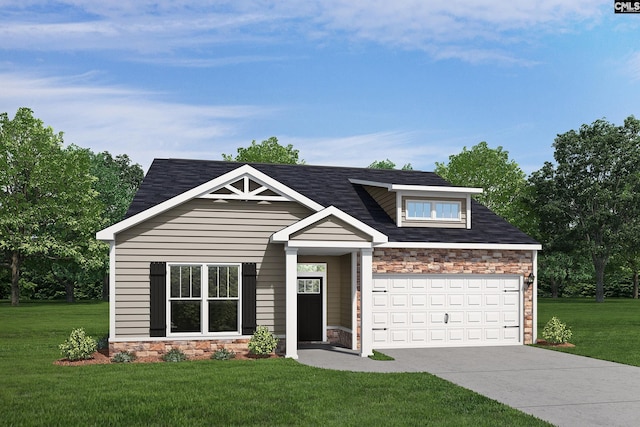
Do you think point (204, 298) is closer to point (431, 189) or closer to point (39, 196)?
point (431, 189)

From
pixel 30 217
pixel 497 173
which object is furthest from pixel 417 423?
pixel 497 173

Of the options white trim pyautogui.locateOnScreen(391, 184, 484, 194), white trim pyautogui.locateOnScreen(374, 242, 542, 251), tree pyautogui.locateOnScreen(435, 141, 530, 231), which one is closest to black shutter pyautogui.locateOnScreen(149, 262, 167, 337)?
white trim pyautogui.locateOnScreen(374, 242, 542, 251)

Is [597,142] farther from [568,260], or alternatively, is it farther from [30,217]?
[30,217]

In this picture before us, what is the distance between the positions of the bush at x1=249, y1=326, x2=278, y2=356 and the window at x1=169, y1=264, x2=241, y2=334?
689mm

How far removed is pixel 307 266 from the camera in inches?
784

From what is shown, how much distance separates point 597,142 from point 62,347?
43.3 meters

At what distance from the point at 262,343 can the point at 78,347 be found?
443cm

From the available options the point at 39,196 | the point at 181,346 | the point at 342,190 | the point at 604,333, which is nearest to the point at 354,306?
the point at 181,346

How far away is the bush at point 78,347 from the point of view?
16.2 metres

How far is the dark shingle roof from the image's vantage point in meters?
19.7

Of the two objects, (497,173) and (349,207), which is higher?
(497,173)

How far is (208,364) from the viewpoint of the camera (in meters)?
15.7

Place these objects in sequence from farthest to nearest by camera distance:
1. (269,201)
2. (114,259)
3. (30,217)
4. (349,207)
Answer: (30,217) < (349,207) < (269,201) < (114,259)

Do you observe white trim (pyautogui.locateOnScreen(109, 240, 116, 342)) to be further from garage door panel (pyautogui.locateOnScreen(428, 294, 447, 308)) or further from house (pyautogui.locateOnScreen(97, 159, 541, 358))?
garage door panel (pyautogui.locateOnScreen(428, 294, 447, 308))
